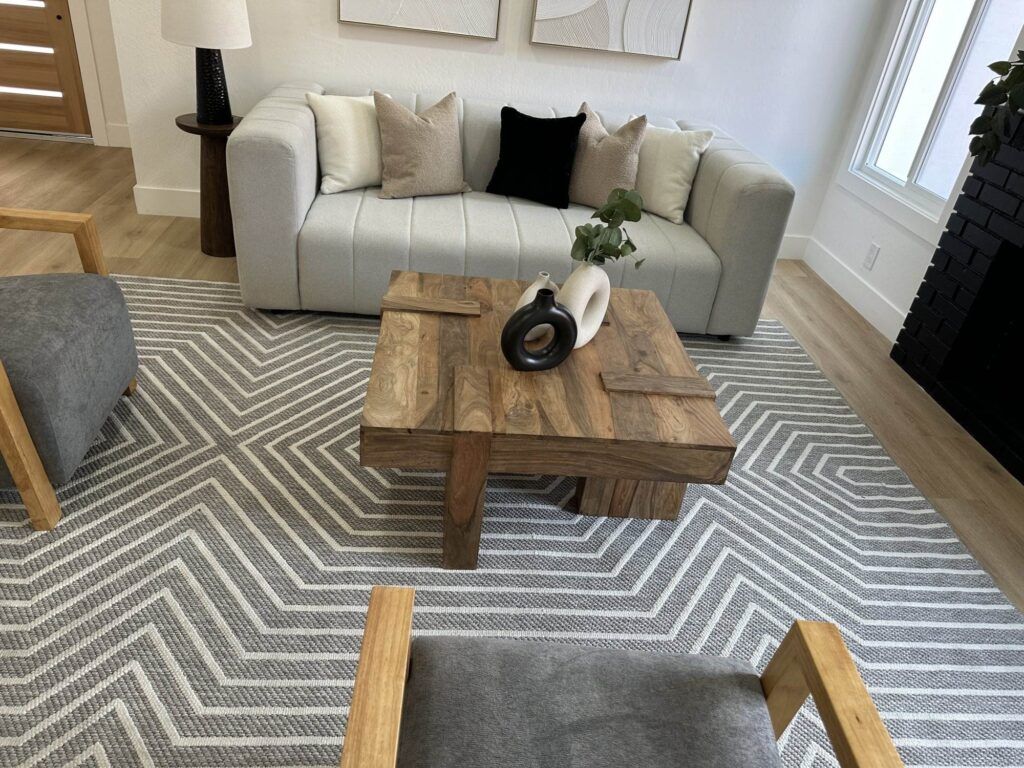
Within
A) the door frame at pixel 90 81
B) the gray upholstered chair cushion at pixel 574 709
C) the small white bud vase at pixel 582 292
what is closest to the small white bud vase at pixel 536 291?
the small white bud vase at pixel 582 292

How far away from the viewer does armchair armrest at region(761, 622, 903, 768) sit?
923 millimetres

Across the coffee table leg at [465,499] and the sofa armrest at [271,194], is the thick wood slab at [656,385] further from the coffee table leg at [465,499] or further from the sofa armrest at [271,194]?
the sofa armrest at [271,194]

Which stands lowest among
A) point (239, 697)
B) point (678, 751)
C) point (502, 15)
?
point (239, 697)

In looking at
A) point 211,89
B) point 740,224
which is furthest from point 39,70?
point 740,224

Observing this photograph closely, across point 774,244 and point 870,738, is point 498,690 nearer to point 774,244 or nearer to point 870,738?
point 870,738

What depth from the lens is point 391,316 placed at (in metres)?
2.06

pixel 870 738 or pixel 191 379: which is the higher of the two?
pixel 870 738

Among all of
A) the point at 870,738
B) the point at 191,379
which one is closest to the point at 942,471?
the point at 870,738

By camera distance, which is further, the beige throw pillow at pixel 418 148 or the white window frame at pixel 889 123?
the white window frame at pixel 889 123

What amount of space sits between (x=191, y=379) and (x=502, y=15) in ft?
7.12

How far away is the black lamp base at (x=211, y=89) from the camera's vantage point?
299cm

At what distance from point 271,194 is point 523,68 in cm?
150

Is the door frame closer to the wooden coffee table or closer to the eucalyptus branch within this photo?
the wooden coffee table

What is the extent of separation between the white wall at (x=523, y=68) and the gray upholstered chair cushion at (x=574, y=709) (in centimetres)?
299
